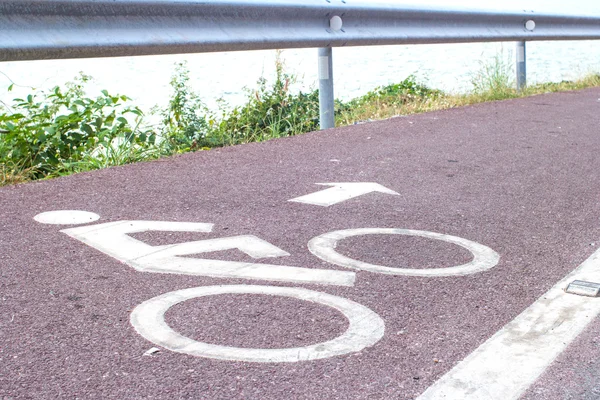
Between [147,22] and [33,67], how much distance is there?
1949mm

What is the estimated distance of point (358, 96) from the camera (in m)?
10.3

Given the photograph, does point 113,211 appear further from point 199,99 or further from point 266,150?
point 199,99

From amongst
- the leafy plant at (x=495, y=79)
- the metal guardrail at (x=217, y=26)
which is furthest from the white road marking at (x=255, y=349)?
the leafy plant at (x=495, y=79)

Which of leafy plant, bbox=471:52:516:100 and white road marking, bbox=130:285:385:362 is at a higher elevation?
leafy plant, bbox=471:52:516:100

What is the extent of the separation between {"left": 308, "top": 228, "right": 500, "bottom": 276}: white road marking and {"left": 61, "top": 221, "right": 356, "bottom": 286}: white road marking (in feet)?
0.40

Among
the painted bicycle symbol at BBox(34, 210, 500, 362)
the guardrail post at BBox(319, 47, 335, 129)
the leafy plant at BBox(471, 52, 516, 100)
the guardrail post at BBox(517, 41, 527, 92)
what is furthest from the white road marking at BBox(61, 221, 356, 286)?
the guardrail post at BBox(517, 41, 527, 92)

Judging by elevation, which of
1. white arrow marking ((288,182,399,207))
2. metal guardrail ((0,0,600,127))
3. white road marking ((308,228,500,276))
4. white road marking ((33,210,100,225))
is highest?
metal guardrail ((0,0,600,127))

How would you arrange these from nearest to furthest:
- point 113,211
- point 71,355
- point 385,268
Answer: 1. point 71,355
2. point 385,268
3. point 113,211

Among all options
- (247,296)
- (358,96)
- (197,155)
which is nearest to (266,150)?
(197,155)

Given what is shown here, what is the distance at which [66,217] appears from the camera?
143 inches

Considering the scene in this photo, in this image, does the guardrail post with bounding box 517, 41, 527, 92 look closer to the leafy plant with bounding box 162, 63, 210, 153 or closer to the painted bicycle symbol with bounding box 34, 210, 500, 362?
the leafy plant with bounding box 162, 63, 210, 153

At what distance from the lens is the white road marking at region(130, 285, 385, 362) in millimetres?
2160

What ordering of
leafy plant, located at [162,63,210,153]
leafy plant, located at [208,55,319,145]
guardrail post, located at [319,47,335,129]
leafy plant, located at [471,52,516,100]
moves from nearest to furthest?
leafy plant, located at [162,63,210,153]
guardrail post, located at [319,47,335,129]
leafy plant, located at [208,55,319,145]
leafy plant, located at [471,52,516,100]

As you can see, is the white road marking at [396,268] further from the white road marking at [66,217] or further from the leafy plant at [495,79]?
the leafy plant at [495,79]
